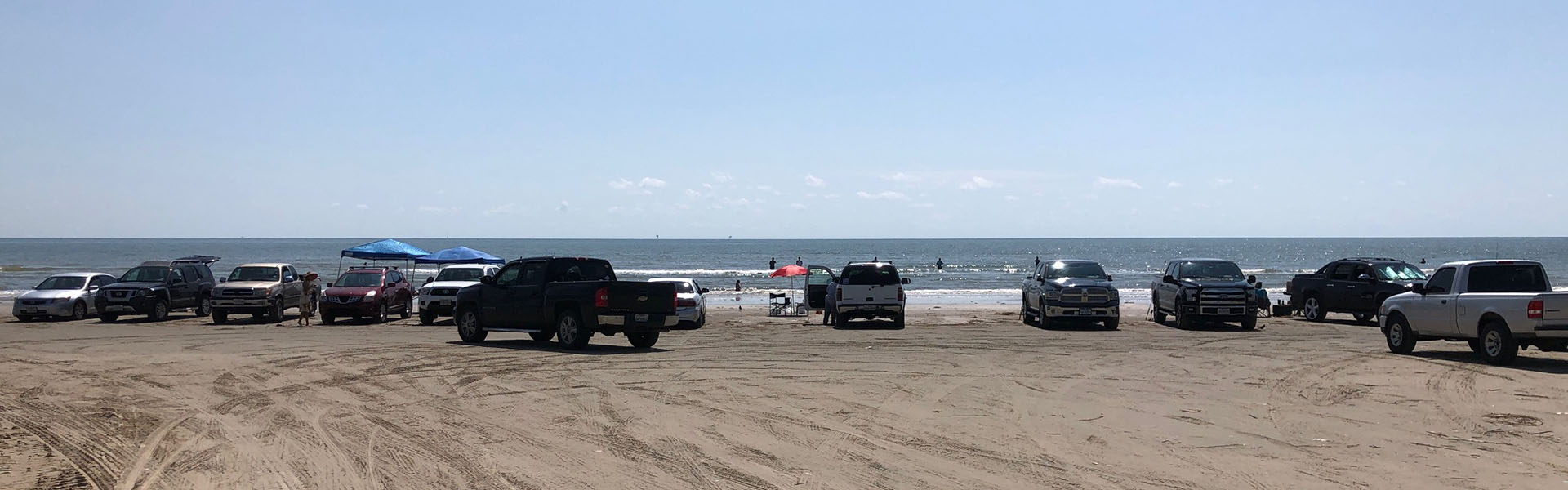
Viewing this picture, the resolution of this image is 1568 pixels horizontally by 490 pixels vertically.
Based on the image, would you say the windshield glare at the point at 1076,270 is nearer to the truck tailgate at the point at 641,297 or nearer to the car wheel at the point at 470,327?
the truck tailgate at the point at 641,297

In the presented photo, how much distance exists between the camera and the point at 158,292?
29953mm

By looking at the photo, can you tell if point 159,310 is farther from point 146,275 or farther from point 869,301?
point 869,301

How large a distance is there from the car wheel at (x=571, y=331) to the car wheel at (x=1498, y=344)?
46.3ft

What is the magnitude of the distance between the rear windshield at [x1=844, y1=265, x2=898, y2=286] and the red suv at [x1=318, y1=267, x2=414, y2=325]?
11.9 meters

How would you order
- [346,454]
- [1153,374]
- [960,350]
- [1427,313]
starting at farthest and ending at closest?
[960,350] → [1427,313] → [1153,374] → [346,454]

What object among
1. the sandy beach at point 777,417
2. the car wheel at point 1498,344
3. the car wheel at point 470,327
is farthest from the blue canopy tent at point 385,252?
the car wheel at point 1498,344

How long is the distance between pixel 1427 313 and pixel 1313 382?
4748mm

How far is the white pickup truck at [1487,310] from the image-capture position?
51.5ft

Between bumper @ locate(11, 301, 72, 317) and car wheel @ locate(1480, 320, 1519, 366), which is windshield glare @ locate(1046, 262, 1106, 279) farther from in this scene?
bumper @ locate(11, 301, 72, 317)

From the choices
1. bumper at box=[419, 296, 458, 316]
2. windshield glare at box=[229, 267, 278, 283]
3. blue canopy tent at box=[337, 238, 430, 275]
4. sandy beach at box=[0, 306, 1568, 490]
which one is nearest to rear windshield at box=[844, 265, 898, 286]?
sandy beach at box=[0, 306, 1568, 490]

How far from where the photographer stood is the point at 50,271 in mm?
81812

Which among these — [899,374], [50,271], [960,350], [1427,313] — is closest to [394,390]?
[899,374]

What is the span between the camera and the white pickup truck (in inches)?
618

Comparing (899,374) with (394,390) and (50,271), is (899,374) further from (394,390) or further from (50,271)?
(50,271)
